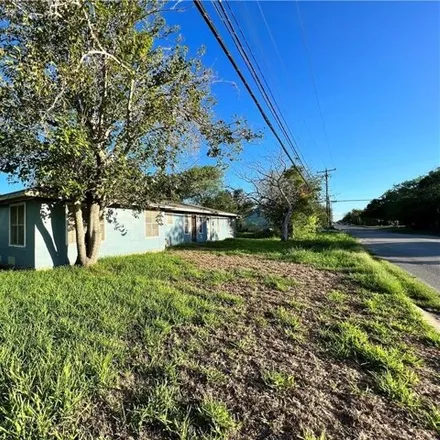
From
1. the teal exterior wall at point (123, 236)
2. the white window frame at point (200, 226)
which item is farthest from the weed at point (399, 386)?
the white window frame at point (200, 226)

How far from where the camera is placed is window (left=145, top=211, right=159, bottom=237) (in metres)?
14.1

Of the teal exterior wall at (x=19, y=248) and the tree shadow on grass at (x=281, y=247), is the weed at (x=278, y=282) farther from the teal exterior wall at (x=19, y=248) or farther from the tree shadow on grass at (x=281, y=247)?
the teal exterior wall at (x=19, y=248)

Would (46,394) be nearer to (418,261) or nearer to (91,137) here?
(91,137)

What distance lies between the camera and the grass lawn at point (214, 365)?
7.70 feet

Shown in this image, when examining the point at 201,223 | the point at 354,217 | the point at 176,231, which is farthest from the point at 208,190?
the point at 354,217

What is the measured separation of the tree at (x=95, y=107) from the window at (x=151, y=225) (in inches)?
158

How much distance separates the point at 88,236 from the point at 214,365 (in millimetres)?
7591

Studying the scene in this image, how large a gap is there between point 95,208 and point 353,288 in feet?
24.4

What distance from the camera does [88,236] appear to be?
952cm

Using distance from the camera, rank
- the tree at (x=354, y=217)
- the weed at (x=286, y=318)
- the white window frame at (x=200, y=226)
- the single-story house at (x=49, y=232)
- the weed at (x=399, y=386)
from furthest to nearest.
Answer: the tree at (x=354, y=217), the white window frame at (x=200, y=226), the single-story house at (x=49, y=232), the weed at (x=286, y=318), the weed at (x=399, y=386)

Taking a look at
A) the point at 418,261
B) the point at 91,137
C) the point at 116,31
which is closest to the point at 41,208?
the point at 91,137

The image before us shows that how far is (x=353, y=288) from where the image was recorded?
21.5ft

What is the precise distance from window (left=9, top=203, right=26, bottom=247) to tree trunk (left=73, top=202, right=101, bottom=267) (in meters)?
2.04

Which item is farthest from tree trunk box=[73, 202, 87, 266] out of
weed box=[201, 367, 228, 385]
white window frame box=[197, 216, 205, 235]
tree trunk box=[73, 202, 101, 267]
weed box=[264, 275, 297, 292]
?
white window frame box=[197, 216, 205, 235]
